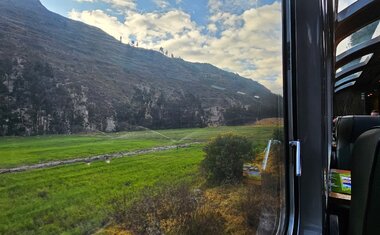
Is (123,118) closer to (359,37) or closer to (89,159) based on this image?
(89,159)

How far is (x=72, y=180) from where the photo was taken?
20.6 inches

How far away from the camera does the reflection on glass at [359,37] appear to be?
250 inches

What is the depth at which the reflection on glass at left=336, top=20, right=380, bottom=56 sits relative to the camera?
6356 millimetres

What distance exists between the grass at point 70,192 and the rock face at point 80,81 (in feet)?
0.26

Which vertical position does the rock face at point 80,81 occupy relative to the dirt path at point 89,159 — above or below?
above

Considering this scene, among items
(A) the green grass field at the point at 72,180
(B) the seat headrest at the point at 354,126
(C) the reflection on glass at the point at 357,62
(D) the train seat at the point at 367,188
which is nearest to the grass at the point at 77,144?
(A) the green grass field at the point at 72,180

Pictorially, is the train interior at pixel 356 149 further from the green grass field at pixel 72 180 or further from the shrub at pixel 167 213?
the green grass field at pixel 72 180

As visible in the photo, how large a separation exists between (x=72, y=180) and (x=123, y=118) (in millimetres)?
173

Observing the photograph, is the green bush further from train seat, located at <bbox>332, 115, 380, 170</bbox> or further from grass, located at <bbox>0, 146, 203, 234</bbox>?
train seat, located at <bbox>332, 115, 380, 170</bbox>

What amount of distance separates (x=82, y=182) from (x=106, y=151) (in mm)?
84

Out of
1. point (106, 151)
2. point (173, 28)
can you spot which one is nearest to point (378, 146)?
point (173, 28)

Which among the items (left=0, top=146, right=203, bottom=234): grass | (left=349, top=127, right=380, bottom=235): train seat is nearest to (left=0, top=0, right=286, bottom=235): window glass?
(left=0, top=146, right=203, bottom=234): grass

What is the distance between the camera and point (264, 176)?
55.4 inches

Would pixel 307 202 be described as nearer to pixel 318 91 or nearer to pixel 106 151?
pixel 318 91
